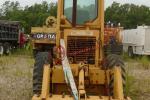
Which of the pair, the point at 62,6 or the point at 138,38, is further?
the point at 138,38

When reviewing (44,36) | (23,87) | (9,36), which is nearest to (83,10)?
(23,87)

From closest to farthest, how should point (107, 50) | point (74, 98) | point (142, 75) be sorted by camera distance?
point (74, 98), point (107, 50), point (142, 75)

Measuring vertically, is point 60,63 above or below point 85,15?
below

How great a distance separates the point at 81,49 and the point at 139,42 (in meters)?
20.9

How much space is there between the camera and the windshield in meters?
10.6

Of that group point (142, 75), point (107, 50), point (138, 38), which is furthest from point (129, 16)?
point (107, 50)

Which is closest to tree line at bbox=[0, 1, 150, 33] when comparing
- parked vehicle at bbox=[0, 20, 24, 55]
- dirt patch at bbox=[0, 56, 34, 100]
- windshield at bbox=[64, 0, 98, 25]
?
parked vehicle at bbox=[0, 20, 24, 55]

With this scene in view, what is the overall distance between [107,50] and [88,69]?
1.65 meters

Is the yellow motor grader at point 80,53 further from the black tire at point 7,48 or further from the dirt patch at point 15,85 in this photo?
the black tire at point 7,48

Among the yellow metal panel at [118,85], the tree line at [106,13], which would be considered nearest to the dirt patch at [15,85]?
the yellow metal panel at [118,85]

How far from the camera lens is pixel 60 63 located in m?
10.5

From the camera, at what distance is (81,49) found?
10.6 metres

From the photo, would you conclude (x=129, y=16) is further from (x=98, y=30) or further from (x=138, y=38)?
(x=98, y=30)

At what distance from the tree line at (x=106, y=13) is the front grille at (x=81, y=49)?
47.8m
